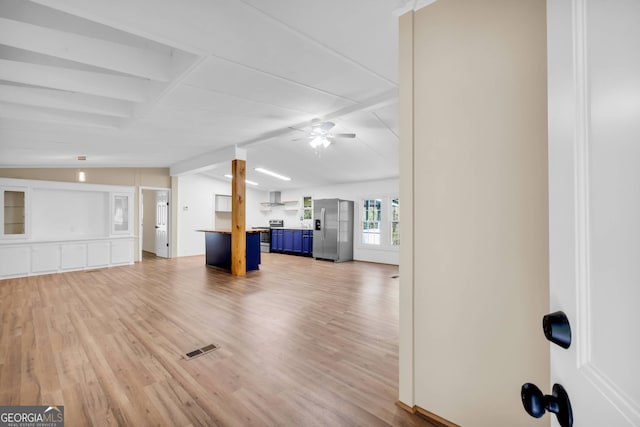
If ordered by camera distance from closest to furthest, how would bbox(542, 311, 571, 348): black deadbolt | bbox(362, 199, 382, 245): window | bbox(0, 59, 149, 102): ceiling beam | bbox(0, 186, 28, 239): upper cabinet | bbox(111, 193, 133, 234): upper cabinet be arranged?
1. bbox(542, 311, 571, 348): black deadbolt
2. bbox(0, 59, 149, 102): ceiling beam
3. bbox(0, 186, 28, 239): upper cabinet
4. bbox(111, 193, 133, 234): upper cabinet
5. bbox(362, 199, 382, 245): window

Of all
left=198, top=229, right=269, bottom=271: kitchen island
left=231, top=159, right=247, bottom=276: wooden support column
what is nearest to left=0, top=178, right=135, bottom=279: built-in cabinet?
left=198, top=229, right=269, bottom=271: kitchen island

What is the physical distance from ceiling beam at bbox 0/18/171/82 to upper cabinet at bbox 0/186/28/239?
5.62 m

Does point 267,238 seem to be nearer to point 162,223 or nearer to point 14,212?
point 162,223

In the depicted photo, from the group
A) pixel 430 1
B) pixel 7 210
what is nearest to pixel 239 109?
pixel 430 1

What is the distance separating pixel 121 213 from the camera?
7.47 metres

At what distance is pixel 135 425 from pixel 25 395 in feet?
3.29

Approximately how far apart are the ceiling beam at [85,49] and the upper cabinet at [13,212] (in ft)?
18.4

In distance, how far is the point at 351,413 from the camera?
1827 mm

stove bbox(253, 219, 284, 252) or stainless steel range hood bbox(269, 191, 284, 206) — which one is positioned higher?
stainless steel range hood bbox(269, 191, 284, 206)

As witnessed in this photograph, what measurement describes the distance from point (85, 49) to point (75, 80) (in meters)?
0.65

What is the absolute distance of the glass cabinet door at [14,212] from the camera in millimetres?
5793

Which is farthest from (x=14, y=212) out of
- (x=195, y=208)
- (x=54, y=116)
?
(x=195, y=208)

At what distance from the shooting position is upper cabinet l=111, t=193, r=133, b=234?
288 inches

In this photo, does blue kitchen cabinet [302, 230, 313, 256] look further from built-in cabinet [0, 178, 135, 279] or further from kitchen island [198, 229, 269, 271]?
built-in cabinet [0, 178, 135, 279]
